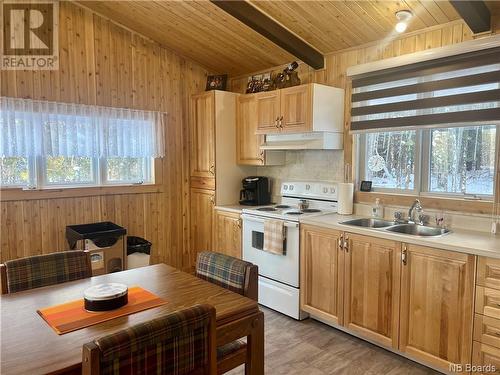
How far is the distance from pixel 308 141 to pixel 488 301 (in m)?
1.92

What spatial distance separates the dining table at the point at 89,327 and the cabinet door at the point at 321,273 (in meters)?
1.33

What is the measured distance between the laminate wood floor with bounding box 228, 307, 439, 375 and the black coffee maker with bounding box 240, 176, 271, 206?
55.6 inches

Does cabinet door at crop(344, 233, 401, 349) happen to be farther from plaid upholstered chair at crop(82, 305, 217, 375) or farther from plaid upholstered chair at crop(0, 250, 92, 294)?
plaid upholstered chair at crop(0, 250, 92, 294)

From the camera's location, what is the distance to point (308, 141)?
3447 mm

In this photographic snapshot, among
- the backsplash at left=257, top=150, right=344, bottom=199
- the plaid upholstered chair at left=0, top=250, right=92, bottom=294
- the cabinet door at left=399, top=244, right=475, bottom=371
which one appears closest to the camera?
the plaid upholstered chair at left=0, top=250, right=92, bottom=294

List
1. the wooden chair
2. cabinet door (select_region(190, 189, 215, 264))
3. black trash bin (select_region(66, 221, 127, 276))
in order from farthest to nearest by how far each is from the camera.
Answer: cabinet door (select_region(190, 189, 215, 264)) → black trash bin (select_region(66, 221, 127, 276)) → the wooden chair

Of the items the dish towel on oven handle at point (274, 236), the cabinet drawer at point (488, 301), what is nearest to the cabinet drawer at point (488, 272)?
the cabinet drawer at point (488, 301)

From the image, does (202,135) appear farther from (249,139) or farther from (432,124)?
(432,124)

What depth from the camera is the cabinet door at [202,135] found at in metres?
4.12

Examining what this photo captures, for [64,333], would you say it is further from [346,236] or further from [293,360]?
[346,236]

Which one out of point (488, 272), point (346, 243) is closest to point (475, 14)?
point (488, 272)

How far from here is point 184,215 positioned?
181 inches

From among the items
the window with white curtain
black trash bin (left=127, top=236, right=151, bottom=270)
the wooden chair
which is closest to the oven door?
black trash bin (left=127, top=236, right=151, bottom=270)

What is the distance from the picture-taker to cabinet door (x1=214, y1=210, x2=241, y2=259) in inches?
151
